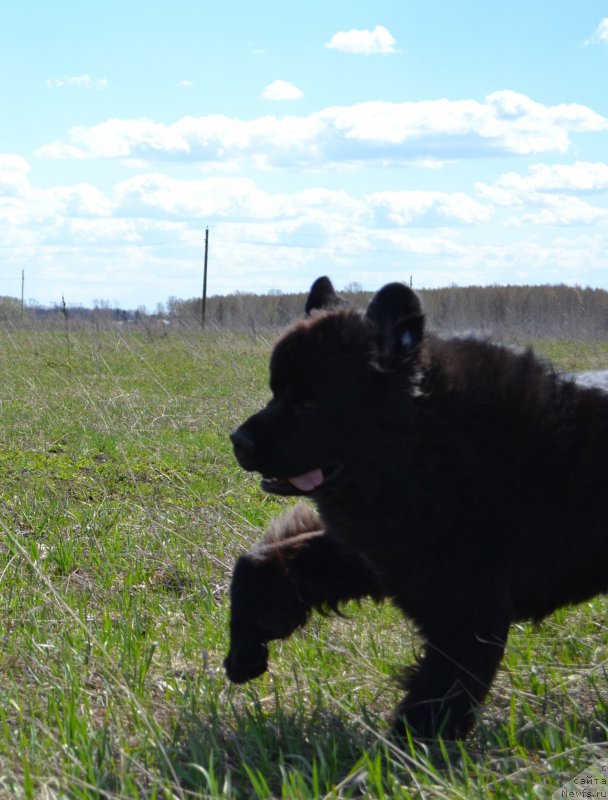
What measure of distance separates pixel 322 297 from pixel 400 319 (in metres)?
0.70

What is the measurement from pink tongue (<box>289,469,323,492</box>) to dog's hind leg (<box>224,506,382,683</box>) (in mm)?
381

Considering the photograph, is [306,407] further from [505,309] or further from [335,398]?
[505,309]

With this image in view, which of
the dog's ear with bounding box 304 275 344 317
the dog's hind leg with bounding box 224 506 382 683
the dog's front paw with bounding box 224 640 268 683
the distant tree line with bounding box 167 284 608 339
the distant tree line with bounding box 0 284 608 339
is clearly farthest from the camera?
the distant tree line with bounding box 167 284 608 339

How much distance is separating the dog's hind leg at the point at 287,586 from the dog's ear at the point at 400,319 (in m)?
0.90

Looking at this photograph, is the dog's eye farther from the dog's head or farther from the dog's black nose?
the dog's black nose

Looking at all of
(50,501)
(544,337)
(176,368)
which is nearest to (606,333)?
(544,337)

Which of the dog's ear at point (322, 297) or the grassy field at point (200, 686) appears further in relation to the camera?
the dog's ear at point (322, 297)

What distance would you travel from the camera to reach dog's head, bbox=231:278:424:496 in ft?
13.1

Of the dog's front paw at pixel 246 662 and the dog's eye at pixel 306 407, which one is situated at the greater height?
the dog's eye at pixel 306 407

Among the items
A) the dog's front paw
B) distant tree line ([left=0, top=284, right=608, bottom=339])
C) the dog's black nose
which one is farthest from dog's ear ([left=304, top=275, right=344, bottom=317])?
distant tree line ([left=0, top=284, right=608, bottom=339])

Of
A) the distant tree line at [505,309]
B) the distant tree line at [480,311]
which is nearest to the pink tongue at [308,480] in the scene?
the distant tree line at [480,311]

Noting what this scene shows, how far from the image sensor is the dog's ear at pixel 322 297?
4.59m

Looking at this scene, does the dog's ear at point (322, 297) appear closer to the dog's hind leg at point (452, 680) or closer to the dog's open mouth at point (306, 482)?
the dog's open mouth at point (306, 482)

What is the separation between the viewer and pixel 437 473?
3.96 metres
